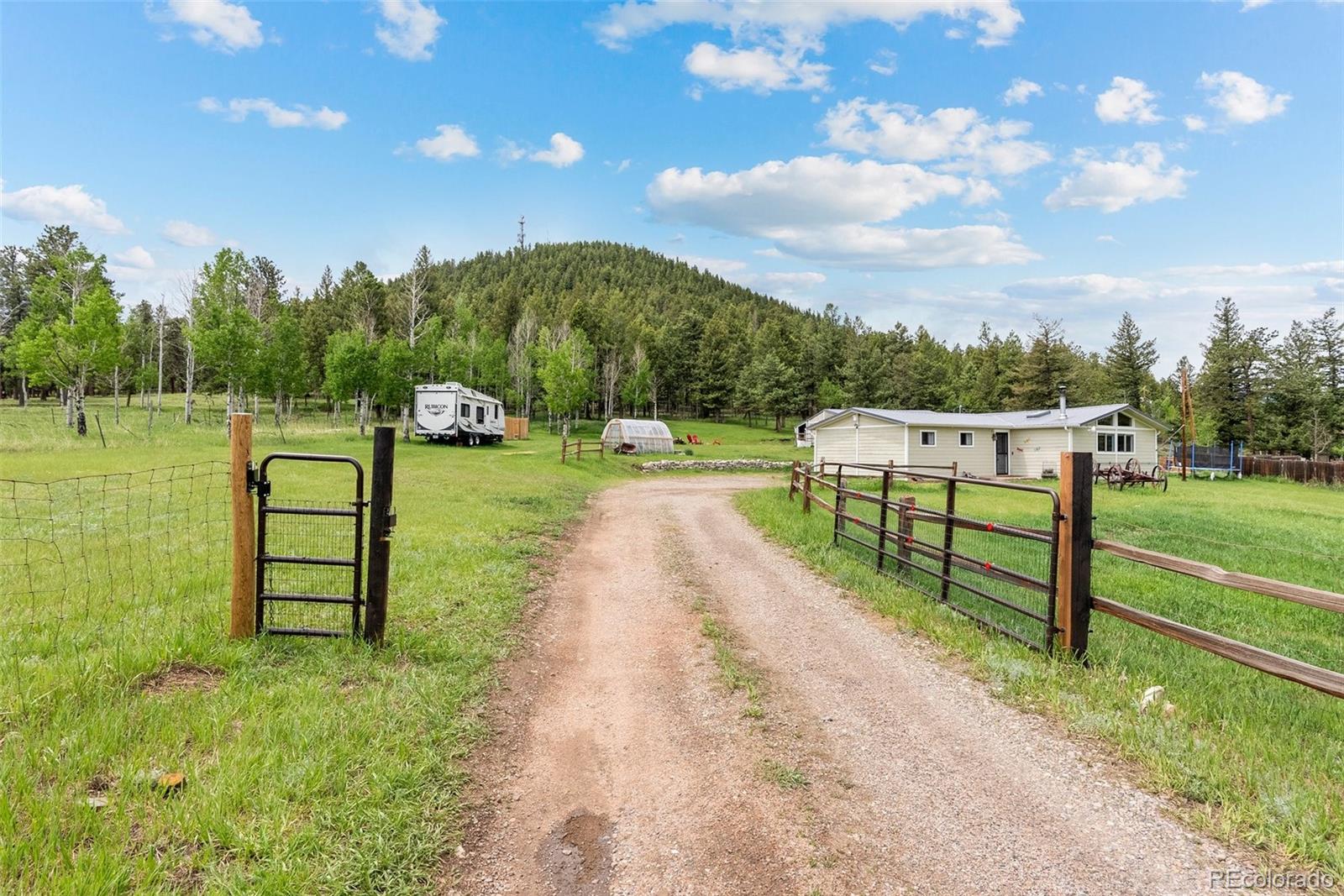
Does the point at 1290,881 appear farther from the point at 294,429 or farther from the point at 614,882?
the point at 294,429

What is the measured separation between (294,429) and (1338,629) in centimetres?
4026

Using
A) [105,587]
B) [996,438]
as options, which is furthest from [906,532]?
[996,438]

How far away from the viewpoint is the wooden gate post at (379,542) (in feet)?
16.8

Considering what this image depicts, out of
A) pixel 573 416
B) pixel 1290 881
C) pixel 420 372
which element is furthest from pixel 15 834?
pixel 573 416

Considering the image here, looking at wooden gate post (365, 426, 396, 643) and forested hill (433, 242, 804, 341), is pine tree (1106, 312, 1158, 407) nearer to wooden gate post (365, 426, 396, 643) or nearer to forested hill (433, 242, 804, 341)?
forested hill (433, 242, 804, 341)

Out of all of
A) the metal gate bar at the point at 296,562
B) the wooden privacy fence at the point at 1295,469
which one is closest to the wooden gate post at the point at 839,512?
the metal gate bar at the point at 296,562

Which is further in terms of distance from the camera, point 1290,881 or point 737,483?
point 737,483

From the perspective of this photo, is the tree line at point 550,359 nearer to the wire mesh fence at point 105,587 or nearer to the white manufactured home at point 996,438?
the white manufactured home at point 996,438

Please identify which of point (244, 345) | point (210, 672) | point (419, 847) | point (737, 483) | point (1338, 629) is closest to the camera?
point (419, 847)

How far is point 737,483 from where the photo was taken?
890 inches

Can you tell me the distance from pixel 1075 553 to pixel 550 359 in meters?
39.2

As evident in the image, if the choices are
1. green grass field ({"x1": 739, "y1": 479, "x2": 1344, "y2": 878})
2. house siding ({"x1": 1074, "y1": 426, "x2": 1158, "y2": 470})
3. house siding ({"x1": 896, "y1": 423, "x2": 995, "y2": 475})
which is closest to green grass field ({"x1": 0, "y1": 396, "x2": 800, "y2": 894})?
green grass field ({"x1": 739, "y1": 479, "x2": 1344, "y2": 878})

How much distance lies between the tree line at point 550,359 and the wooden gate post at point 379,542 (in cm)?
3104

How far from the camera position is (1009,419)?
3534 cm
